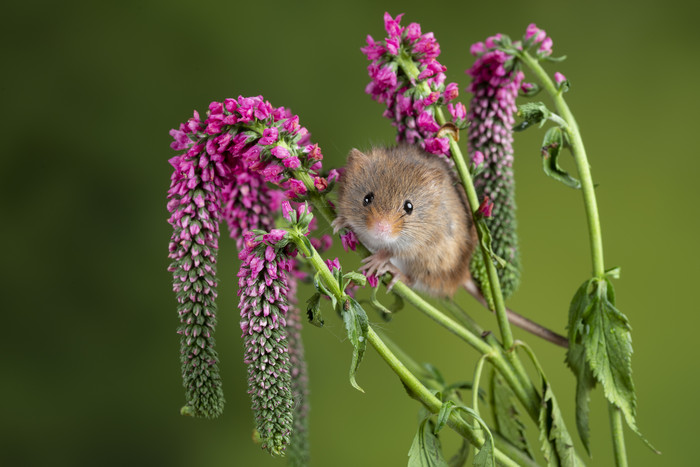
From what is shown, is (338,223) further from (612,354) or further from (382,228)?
(612,354)

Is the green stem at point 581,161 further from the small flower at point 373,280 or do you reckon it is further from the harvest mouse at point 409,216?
the small flower at point 373,280

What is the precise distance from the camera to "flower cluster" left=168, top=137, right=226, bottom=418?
0.79m

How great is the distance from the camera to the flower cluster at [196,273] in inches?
31.1

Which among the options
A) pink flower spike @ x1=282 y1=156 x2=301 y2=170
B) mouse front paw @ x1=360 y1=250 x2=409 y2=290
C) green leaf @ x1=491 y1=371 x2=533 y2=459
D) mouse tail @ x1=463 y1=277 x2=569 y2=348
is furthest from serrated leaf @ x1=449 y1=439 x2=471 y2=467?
pink flower spike @ x1=282 y1=156 x2=301 y2=170

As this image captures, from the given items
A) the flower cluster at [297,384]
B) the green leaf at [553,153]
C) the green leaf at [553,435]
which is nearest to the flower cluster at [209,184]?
the flower cluster at [297,384]

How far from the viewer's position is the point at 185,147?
2.76 feet

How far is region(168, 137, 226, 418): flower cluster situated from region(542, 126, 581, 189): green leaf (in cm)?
43

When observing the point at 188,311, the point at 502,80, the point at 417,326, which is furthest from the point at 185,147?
the point at 417,326

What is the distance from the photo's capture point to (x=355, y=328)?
0.75 metres

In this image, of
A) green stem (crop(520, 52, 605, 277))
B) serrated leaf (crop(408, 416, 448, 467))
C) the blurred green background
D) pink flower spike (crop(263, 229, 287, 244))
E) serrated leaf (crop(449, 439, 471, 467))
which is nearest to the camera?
pink flower spike (crop(263, 229, 287, 244))

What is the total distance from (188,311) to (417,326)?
3.18 ft

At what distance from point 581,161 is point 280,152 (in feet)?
1.38

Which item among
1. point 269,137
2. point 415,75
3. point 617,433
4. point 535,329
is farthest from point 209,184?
point 617,433

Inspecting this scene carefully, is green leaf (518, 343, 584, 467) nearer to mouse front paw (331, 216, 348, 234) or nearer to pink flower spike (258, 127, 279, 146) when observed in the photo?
mouse front paw (331, 216, 348, 234)
